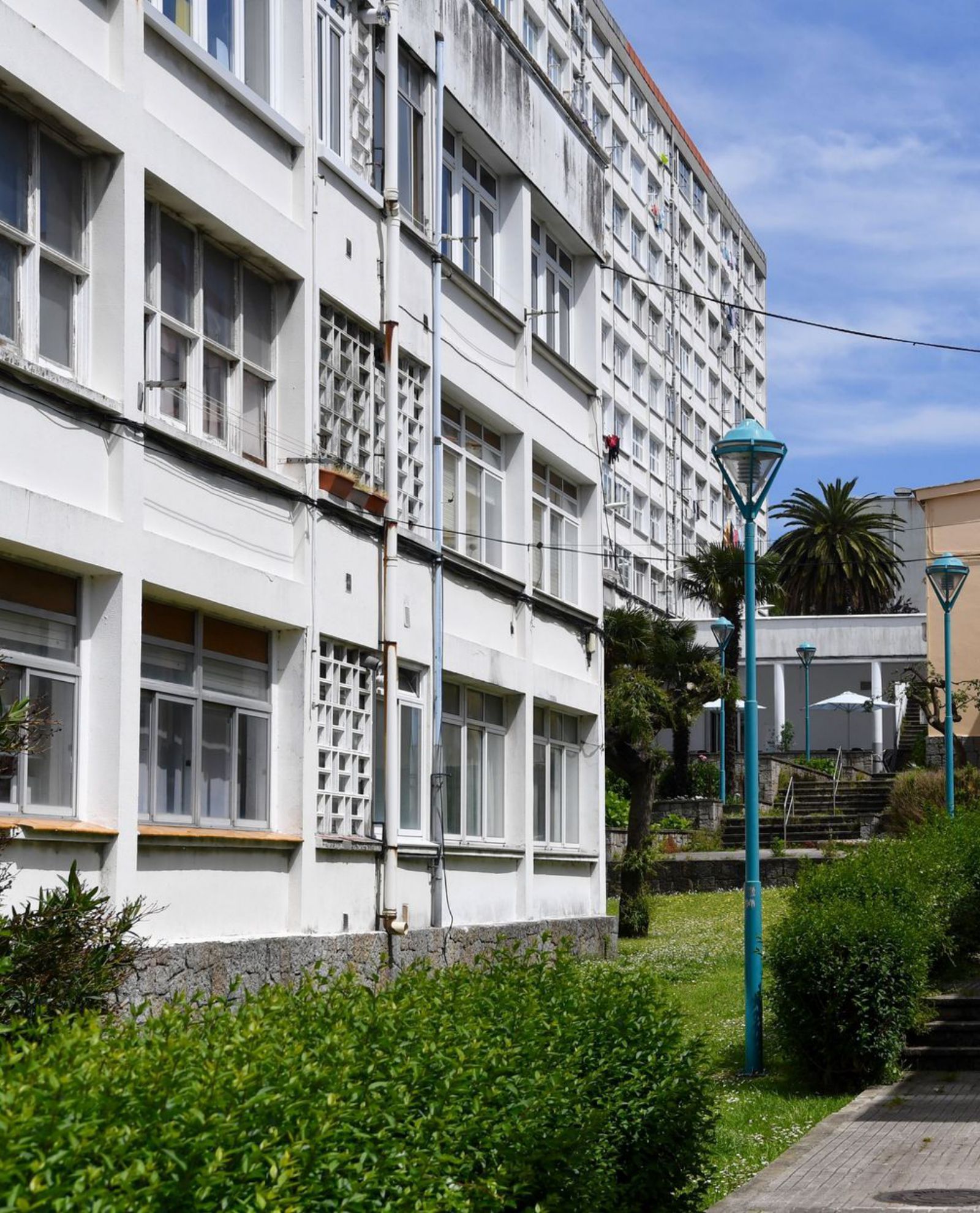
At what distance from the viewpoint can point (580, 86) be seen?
56.5 m

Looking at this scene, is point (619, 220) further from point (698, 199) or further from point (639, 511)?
point (698, 199)

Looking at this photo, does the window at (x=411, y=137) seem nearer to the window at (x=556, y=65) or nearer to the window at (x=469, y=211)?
the window at (x=469, y=211)

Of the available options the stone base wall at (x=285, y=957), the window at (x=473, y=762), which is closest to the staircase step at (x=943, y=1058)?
the stone base wall at (x=285, y=957)

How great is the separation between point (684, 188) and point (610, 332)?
1367cm

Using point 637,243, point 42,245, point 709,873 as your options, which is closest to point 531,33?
point 637,243

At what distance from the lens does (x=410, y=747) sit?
1862 centimetres

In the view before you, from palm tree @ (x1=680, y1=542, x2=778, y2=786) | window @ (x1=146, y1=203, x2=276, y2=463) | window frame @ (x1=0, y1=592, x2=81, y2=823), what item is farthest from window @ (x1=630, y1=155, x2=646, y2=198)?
window frame @ (x1=0, y1=592, x2=81, y2=823)

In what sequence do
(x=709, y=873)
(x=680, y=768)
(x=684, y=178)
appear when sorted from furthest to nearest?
(x=684, y=178)
(x=680, y=768)
(x=709, y=873)

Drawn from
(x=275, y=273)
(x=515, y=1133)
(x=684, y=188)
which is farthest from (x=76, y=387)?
(x=684, y=188)

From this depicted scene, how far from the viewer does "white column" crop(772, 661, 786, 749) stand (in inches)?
2454

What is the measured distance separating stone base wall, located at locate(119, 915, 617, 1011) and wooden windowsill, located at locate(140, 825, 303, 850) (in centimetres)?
77

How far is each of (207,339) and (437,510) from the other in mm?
5235

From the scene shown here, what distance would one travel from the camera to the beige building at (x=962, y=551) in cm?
4638

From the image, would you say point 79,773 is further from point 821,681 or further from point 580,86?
point 821,681
